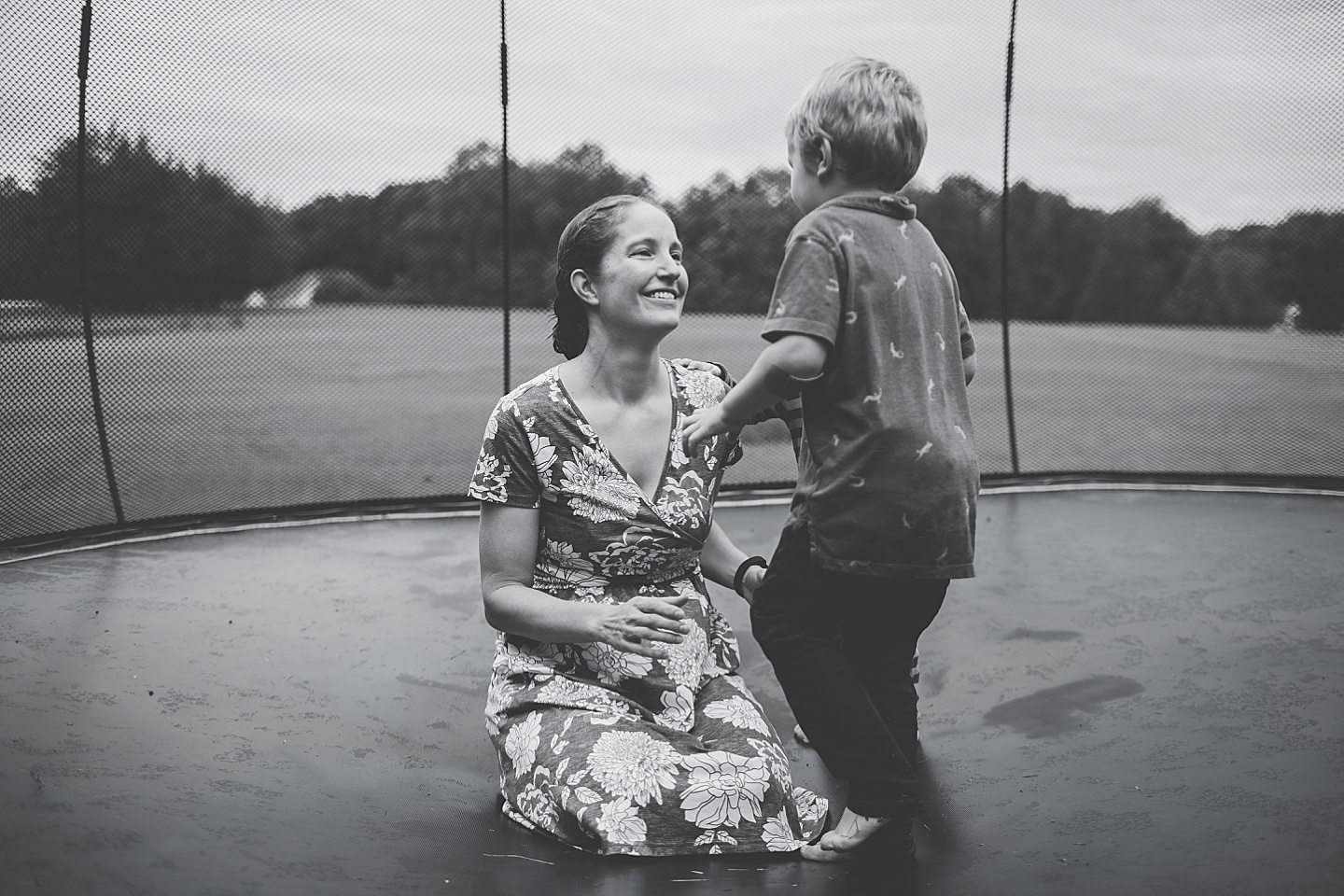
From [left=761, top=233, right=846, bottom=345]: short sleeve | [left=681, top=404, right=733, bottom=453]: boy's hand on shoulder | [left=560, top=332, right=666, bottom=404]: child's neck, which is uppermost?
[left=761, top=233, right=846, bottom=345]: short sleeve

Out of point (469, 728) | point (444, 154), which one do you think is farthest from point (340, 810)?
point (444, 154)

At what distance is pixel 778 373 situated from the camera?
1391mm

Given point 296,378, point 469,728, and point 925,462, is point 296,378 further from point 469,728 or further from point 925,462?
point 925,462

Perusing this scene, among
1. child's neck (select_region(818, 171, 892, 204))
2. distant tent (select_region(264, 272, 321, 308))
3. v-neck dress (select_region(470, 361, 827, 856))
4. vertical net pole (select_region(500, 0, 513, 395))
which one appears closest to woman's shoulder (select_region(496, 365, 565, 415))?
v-neck dress (select_region(470, 361, 827, 856))

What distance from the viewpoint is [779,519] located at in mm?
3766

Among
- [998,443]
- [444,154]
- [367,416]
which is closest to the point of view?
[444,154]

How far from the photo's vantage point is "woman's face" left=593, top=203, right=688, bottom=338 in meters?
1.72

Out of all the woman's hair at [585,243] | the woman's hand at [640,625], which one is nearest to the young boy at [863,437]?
the woman's hand at [640,625]

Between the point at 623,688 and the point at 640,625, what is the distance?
21cm

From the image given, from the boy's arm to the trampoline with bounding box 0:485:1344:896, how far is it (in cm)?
61

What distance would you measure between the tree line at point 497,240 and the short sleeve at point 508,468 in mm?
2304

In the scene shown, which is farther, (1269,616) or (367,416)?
(367,416)

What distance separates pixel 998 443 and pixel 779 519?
3116 millimetres

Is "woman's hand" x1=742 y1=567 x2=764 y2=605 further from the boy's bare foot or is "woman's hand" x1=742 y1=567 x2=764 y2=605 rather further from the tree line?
the tree line
